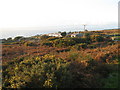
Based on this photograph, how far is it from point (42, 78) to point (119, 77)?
3.24 meters

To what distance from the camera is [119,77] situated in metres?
4.98

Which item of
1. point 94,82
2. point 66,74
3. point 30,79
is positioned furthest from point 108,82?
point 30,79

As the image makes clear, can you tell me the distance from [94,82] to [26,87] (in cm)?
261

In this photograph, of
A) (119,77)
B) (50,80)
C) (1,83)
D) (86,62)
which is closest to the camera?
(50,80)

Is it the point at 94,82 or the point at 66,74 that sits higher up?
the point at 66,74

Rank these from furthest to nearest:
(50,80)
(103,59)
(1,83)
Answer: (103,59), (1,83), (50,80)

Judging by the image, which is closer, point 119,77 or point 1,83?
point 1,83

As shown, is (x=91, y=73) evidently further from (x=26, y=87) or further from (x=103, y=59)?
(x=26, y=87)

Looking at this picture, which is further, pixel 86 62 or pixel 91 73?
pixel 86 62

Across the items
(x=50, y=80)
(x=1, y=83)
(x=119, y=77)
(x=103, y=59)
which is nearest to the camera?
(x=50, y=80)

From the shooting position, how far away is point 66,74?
4.61 metres

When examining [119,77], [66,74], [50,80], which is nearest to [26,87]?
[50,80]

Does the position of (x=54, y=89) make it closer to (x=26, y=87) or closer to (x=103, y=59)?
(x=26, y=87)

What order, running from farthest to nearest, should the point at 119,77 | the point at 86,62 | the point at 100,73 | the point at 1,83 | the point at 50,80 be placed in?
the point at 86,62
the point at 100,73
the point at 119,77
the point at 1,83
the point at 50,80
